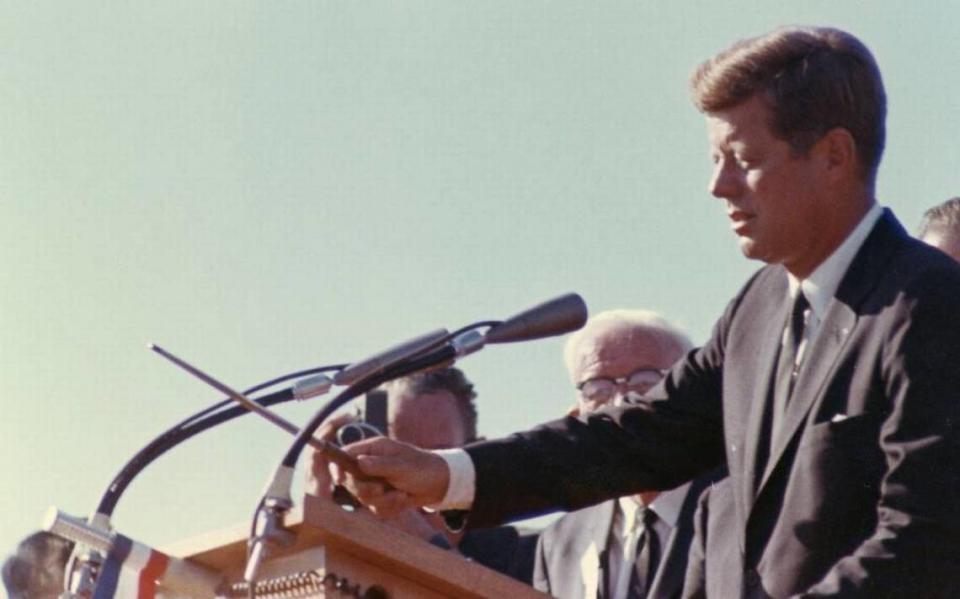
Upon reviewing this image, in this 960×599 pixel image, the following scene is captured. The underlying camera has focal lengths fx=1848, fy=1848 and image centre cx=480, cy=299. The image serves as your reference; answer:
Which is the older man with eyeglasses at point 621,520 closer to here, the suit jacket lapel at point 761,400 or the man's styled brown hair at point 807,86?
the suit jacket lapel at point 761,400

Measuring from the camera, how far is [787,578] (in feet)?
11.6

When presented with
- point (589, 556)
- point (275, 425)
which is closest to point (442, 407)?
point (589, 556)

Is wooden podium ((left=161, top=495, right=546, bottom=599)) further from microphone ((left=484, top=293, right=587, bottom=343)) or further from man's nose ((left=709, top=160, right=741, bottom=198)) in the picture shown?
man's nose ((left=709, top=160, right=741, bottom=198))

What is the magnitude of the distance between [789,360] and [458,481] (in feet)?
2.46

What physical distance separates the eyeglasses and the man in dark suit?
185 cm

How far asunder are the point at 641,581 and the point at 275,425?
6.28 ft

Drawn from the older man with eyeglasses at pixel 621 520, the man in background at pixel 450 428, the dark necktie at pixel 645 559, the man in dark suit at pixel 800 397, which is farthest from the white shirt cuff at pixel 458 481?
the man in background at pixel 450 428

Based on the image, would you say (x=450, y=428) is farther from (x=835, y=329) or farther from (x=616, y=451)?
(x=835, y=329)

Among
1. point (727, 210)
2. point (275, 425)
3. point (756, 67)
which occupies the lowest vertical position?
point (275, 425)

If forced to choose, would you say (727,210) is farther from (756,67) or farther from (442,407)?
(442,407)

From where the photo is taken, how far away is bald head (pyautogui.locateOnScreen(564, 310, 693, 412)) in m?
6.20

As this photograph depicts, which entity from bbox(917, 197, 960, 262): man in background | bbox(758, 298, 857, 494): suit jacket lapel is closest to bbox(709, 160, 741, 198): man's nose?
bbox(758, 298, 857, 494): suit jacket lapel

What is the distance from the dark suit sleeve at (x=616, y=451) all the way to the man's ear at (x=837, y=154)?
16.5 inches

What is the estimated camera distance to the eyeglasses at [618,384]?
20.2 feet
